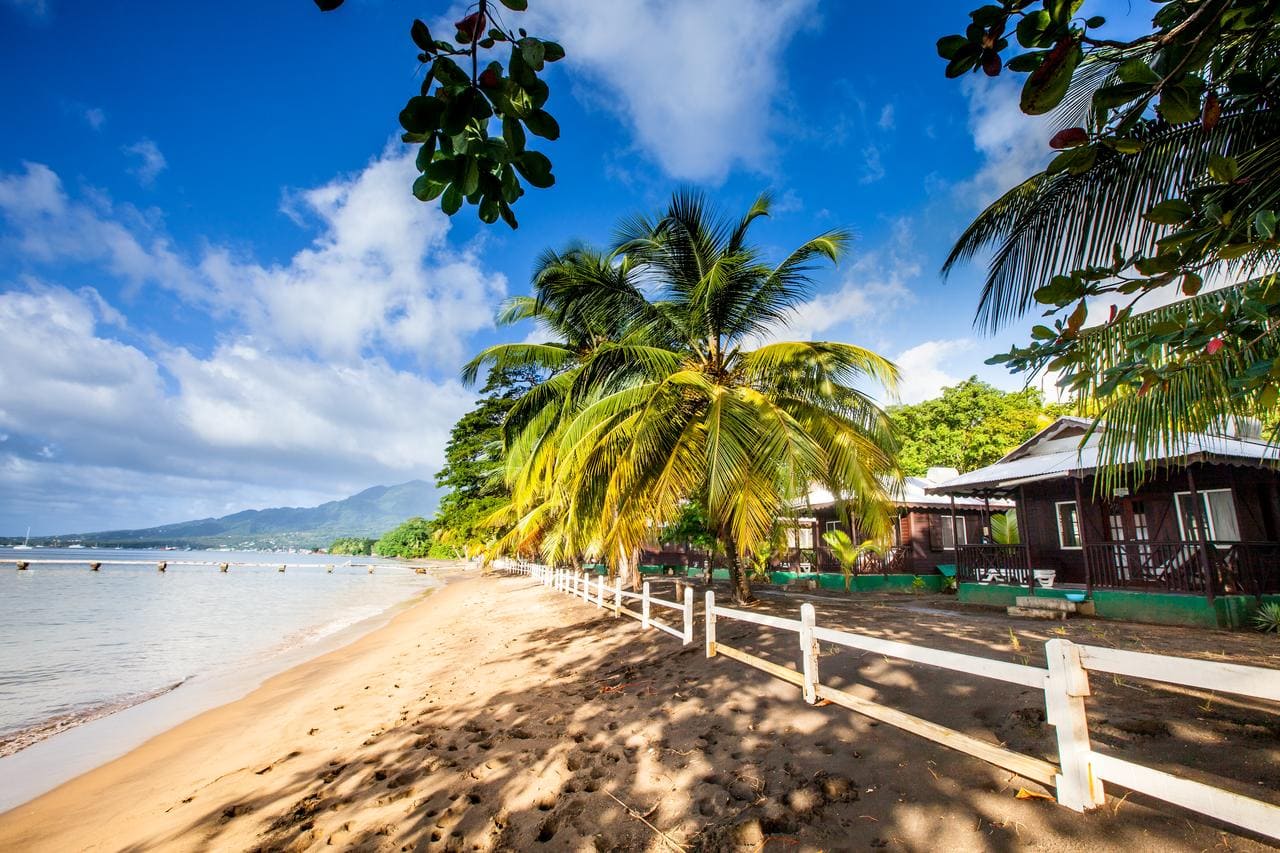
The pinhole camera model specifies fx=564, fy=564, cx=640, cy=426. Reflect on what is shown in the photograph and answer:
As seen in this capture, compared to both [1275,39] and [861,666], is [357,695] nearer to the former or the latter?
[861,666]

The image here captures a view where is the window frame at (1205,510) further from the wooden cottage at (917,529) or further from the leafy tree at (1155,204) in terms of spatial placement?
the leafy tree at (1155,204)

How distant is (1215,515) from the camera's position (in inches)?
488

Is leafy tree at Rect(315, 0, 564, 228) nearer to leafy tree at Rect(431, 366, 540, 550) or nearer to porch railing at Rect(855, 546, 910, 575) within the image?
porch railing at Rect(855, 546, 910, 575)

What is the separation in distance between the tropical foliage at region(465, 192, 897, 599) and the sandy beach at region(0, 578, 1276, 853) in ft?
7.74

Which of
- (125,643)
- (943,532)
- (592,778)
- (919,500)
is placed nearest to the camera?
(592,778)

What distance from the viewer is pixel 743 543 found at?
322 inches

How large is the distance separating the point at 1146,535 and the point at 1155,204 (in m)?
14.7

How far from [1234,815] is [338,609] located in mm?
30985

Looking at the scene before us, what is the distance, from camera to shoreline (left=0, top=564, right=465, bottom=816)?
6.91 m

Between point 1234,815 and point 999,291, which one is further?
point 999,291

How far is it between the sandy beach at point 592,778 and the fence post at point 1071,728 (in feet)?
0.35

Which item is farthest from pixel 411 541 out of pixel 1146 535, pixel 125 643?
pixel 1146 535

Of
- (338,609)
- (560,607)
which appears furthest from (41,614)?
(560,607)

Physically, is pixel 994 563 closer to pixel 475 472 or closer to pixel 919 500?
pixel 919 500
